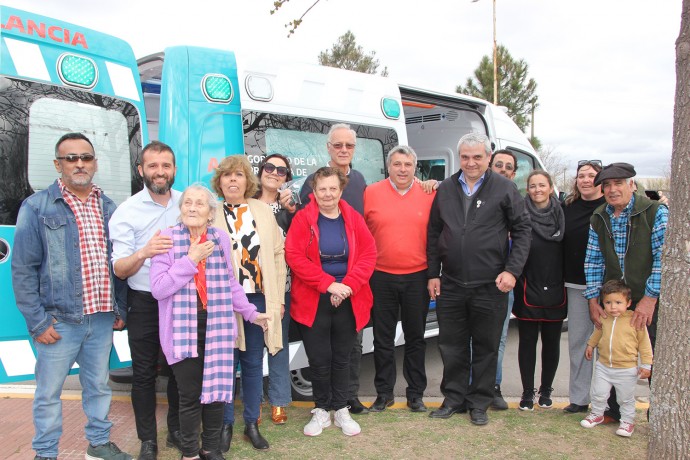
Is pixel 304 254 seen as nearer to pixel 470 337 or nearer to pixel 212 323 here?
pixel 212 323

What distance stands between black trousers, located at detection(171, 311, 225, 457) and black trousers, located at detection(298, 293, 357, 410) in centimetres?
72

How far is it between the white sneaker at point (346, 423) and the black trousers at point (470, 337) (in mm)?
739

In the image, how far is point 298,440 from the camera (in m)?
3.40

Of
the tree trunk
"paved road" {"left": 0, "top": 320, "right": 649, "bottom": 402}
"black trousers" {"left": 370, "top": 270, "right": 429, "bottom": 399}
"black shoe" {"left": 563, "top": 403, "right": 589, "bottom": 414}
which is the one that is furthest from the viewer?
"paved road" {"left": 0, "top": 320, "right": 649, "bottom": 402}

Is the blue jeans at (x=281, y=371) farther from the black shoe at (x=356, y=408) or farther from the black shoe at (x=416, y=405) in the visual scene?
the black shoe at (x=416, y=405)

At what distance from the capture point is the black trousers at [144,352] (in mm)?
2895

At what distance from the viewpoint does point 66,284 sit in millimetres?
2805

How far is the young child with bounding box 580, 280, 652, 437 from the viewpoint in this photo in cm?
339

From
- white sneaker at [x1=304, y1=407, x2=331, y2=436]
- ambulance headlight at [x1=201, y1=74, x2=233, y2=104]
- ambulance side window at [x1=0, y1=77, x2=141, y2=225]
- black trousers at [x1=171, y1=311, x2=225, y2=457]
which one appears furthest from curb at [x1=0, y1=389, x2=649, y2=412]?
ambulance headlight at [x1=201, y1=74, x2=233, y2=104]

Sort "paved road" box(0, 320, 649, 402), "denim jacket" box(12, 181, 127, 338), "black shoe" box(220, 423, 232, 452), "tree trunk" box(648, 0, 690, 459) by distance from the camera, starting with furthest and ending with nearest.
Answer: "paved road" box(0, 320, 649, 402) < "black shoe" box(220, 423, 232, 452) < "denim jacket" box(12, 181, 127, 338) < "tree trunk" box(648, 0, 690, 459)

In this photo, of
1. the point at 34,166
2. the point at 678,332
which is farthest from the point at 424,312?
the point at 34,166

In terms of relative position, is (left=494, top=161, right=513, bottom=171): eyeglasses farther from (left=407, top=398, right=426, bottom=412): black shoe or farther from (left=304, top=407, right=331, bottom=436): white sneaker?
(left=304, top=407, right=331, bottom=436): white sneaker

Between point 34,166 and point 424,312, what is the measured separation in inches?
103

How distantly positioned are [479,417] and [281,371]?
54.6 inches
